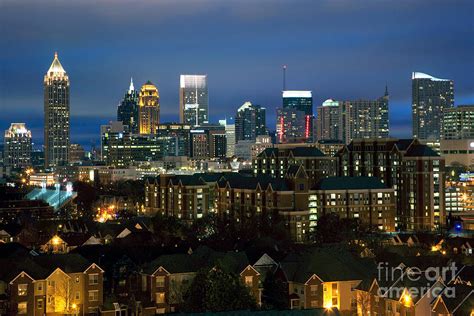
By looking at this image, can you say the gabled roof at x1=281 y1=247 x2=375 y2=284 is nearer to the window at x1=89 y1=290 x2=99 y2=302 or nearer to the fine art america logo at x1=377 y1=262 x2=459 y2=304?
the fine art america logo at x1=377 y1=262 x2=459 y2=304

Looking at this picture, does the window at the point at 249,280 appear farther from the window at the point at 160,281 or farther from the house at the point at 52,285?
the house at the point at 52,285

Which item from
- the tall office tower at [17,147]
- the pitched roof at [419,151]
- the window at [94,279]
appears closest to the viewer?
the window at [94,279]

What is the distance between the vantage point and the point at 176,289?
101ft

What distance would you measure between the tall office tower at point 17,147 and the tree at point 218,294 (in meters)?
159

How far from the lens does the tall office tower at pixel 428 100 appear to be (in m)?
149

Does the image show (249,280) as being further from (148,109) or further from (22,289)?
(148,109)

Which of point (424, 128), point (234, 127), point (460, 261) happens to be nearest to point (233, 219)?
point (460, 261)

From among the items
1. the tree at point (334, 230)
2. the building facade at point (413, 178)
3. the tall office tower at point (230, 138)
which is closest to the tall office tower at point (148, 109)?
the tall office tower at point (230, 138)

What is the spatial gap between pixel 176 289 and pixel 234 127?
502 feet

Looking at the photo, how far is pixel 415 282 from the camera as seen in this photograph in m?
25.5

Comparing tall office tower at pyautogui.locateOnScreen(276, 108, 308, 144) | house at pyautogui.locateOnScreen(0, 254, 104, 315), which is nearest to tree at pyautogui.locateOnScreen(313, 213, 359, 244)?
house at pyautogui.locateOnScreen(0, 254, 104, 315)

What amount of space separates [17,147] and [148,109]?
27.8 m

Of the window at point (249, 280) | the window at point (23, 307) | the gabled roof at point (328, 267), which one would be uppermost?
the gabled roof at point (328, 267)

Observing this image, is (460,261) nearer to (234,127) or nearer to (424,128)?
(424,128)
